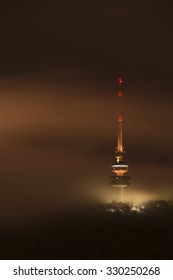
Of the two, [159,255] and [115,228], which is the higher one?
[115,228]

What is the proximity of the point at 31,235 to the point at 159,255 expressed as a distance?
83.0 ft

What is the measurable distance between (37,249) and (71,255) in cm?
872

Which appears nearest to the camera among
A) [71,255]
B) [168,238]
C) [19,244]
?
[19,244]

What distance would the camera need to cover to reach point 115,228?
572ft
